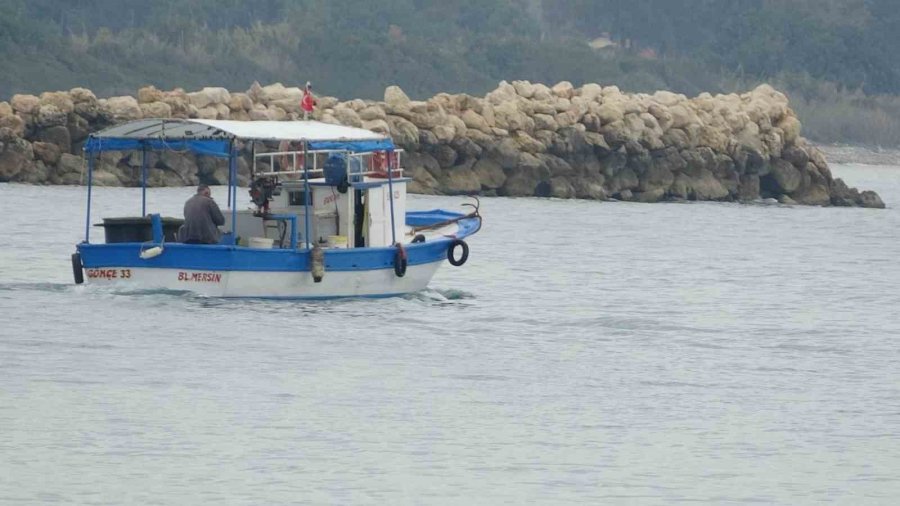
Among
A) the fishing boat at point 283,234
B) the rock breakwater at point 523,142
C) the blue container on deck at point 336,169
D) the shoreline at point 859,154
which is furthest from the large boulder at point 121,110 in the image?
the shoreline at point 859,154

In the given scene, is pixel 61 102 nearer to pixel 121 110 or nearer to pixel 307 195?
pixel 121 110

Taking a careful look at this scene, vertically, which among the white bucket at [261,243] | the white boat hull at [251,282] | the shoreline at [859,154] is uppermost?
the shoreline at [859,154]

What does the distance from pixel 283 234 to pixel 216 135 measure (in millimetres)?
1525

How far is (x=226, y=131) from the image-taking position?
88.1ft

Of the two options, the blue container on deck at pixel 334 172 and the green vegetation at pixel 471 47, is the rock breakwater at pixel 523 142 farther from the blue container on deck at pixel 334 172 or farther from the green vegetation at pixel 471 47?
the green vegetation at pixel 471 47

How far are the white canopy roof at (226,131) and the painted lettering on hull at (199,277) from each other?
174cm

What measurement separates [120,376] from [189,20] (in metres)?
80.1

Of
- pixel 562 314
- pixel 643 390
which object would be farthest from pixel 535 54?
pixel 643 390

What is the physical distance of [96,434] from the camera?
19.0 meters

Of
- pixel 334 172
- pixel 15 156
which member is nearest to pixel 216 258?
pixel 334 172

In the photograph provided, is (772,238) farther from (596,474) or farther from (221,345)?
(596,474)

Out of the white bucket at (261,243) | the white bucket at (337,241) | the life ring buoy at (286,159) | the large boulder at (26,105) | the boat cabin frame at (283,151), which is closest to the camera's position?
the boat cabin frame at (283,151)

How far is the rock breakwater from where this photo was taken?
52.4 metres

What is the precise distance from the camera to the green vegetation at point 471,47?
86.6 metres
